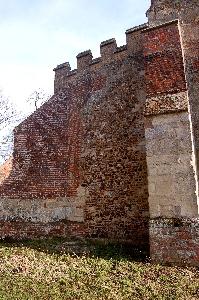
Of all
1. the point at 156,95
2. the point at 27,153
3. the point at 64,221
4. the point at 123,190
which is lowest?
the point at 64,221

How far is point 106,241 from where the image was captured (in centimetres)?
855

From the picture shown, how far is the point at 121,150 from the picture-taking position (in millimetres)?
9016

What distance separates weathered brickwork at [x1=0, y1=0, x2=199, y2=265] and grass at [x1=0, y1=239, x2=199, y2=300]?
0.60 metres

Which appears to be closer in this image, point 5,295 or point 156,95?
point 5,295

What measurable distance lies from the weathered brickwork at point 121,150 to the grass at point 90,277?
0.60 metres

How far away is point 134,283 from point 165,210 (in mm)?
1605

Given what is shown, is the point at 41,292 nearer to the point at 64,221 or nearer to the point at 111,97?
the point at 64,221

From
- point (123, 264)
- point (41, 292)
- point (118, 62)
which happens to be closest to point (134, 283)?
point (123, 264)

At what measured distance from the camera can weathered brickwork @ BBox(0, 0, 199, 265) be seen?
6.67 m

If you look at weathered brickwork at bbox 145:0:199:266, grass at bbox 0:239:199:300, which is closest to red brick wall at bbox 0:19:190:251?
weathered brickwork at bbox 145:0:199:266

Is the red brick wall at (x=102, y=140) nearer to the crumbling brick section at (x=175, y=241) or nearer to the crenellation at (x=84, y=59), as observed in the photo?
the crenellation at (x=84, y=59)

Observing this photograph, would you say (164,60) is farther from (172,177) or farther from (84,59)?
(84,59)

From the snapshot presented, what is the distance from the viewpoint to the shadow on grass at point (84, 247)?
23.7ft

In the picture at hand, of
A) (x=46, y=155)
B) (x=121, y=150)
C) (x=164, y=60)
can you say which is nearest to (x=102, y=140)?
(x=121, y=150)
